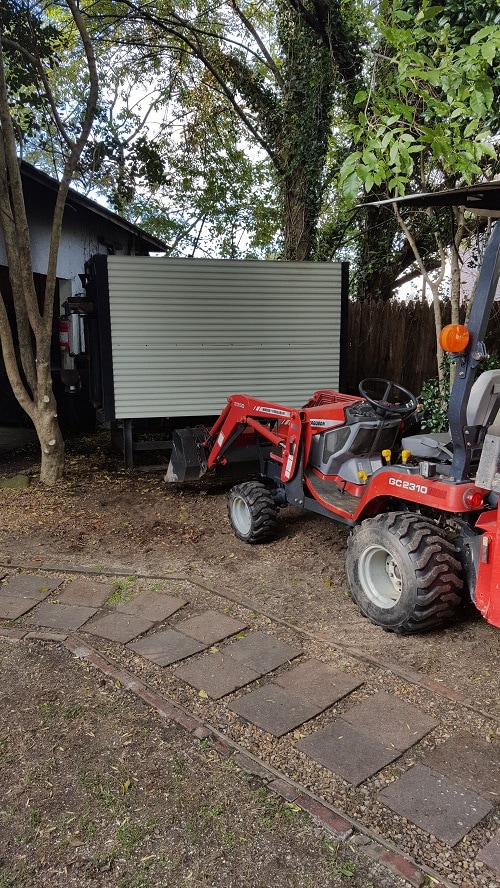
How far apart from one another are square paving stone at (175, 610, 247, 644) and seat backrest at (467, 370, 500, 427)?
185 centimetres

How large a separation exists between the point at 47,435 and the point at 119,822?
17.6 ft

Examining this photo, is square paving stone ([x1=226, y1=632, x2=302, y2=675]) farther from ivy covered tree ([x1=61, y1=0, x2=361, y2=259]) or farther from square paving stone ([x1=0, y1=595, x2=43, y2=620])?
ivy covered tree ([x1=61, y1=0, x2=361, y2=259])

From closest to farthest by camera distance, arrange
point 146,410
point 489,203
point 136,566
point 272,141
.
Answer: point 489,203 < point 136,566 < point 146,410 < point 272,141

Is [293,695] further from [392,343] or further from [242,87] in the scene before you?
[242,87]

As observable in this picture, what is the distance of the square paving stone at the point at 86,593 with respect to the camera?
4.25 meters

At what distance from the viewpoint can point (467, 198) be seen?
134 inches

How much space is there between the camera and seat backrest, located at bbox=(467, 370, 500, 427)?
3357 millimetres

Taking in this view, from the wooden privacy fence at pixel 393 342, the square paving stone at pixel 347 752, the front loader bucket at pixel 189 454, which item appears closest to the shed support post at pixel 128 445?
the front loader bucket at pixel 189 454

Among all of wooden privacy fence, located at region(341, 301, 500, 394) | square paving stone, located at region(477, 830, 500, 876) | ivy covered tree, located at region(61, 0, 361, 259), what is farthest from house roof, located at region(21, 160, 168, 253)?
square paving stone, located at region(477, 830, 500, 876)

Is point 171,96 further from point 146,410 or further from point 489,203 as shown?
point 489,203

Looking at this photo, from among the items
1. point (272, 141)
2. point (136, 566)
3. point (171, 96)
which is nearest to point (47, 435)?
point (136, 566)

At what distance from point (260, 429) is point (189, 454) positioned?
46.7 inches

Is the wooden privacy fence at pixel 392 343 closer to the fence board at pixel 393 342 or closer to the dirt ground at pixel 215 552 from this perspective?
the fence board at pixel 393 342

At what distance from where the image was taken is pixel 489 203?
3432mm
